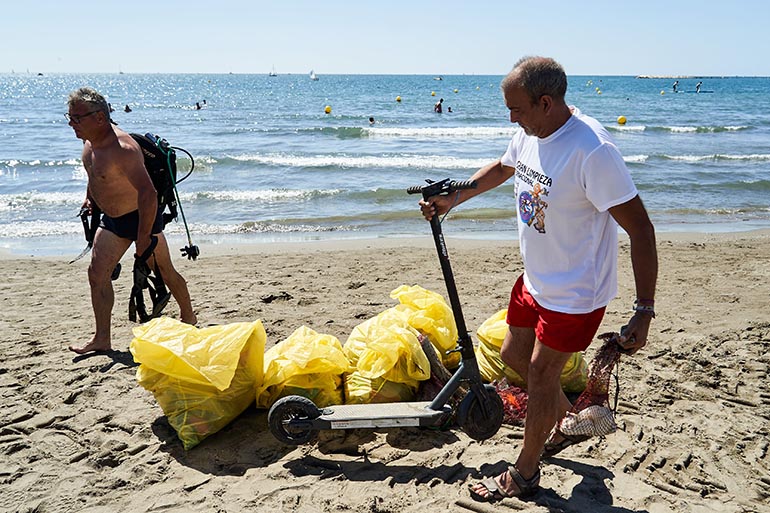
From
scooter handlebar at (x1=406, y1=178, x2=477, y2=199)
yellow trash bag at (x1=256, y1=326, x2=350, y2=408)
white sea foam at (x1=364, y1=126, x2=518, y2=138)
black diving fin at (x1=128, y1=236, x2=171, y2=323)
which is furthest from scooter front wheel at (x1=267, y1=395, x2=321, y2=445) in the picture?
white sea foam at (x1=364, y1=126, x2=518, y2=138)

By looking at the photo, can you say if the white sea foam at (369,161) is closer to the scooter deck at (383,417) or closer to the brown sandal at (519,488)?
the scooter deck at (383,417)

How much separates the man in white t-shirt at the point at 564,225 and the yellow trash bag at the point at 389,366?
941 mm

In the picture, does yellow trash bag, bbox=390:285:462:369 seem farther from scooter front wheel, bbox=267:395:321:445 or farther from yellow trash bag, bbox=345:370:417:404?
scooter front wheel, bbox=267:395:321:445

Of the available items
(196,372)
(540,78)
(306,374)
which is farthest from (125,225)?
(540,78)

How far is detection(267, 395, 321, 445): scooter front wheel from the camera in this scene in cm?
315

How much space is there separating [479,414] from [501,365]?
0.72 meters

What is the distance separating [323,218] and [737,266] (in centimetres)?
627

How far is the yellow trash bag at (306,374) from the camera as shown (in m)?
3.47

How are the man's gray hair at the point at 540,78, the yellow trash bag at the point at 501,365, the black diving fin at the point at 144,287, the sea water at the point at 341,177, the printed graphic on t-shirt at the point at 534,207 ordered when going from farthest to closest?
the sea water at the point at 341,177 < the black diving fin at the point at 144,287 < the yellow trash bag at the point at 501,365 < the printed graphic on t-shirt at the point at 534,207 < the man's gray hair at the point at 540,78

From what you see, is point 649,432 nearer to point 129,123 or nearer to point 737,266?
point 737,266

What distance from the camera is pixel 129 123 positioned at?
98.3 ft

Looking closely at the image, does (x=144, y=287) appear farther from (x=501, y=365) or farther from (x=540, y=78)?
(x=540, y=78)

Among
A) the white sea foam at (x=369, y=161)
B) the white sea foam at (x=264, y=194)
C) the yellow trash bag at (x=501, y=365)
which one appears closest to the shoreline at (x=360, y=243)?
the white sea foam at (x=264, y=194)

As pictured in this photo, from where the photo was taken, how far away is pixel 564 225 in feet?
7.87
